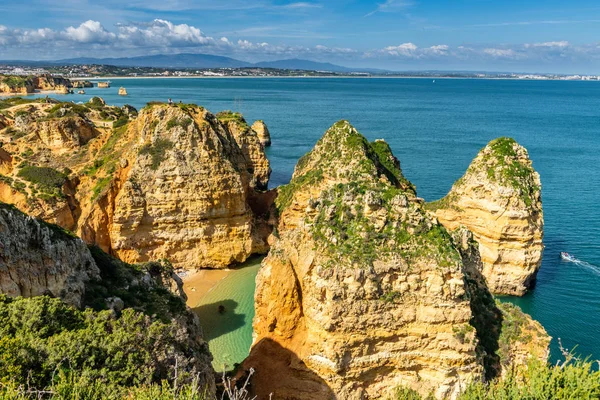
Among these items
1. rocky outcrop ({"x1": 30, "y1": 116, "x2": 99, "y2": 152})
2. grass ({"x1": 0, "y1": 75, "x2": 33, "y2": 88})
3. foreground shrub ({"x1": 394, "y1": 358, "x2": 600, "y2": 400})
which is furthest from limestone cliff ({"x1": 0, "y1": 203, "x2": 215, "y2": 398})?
grass ({"x1": 0, "y1": 75, "x2": 33, "y2": 88})

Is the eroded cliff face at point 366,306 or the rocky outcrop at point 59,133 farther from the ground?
the rocky outcrop at point 59,133

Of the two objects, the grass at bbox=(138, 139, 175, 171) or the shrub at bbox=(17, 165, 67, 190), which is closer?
the grass at bbox=(138, 139, 175, 171)

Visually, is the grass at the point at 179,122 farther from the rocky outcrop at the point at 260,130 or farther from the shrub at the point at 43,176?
the rocky outcrop at the point at 260,130

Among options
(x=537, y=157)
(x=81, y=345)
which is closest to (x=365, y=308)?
(x=81, y=345)

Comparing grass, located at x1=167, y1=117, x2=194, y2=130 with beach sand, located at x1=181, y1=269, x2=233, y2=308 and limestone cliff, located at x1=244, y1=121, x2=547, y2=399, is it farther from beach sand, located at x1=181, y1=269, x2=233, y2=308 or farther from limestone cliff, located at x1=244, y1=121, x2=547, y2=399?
limestone cliff, located at x1=244, y1=121, x2=547, y2=399

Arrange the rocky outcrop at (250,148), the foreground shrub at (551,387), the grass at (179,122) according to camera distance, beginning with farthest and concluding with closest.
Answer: the rocky outcrop at (250,148) < the grass at (179,122) < the foreground shrub at (551,387)

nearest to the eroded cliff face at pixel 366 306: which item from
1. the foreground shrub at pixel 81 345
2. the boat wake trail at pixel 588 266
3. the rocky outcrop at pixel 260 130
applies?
the foreground shrub at pixel 81 345

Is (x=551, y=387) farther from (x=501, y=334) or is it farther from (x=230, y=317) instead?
(x=230, y=317)
